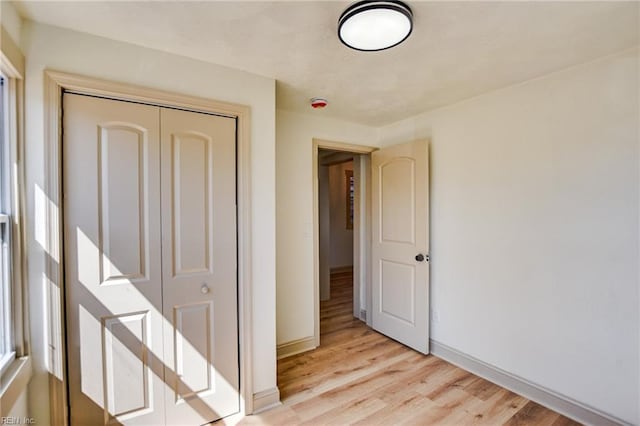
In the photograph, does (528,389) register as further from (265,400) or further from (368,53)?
(368,53)

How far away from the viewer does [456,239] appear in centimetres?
274

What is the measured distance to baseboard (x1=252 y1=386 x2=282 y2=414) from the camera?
2.08 m

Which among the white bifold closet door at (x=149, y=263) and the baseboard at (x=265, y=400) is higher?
the white bifold closet door at (x=149, y=263)

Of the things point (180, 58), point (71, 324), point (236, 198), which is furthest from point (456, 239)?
point (71, 324)

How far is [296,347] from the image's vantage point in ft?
9.83

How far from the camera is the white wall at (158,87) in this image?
1.50 metres

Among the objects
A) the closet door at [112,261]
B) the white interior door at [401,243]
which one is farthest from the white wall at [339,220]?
the closet door at [112,261]

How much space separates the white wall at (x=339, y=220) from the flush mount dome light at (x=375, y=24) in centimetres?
516

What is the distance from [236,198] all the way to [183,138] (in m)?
0.49

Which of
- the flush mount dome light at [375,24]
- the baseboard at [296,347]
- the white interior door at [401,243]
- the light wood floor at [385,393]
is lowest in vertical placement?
the light wood floor at [385,393]

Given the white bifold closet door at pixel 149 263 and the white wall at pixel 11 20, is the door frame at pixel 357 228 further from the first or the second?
the white wall at pixel 11 20

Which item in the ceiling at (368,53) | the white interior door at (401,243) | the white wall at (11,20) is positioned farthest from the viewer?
the white interior door at (401,243)

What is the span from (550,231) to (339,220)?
4919mm

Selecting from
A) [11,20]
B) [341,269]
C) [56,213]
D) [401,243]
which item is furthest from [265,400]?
[341,269]
